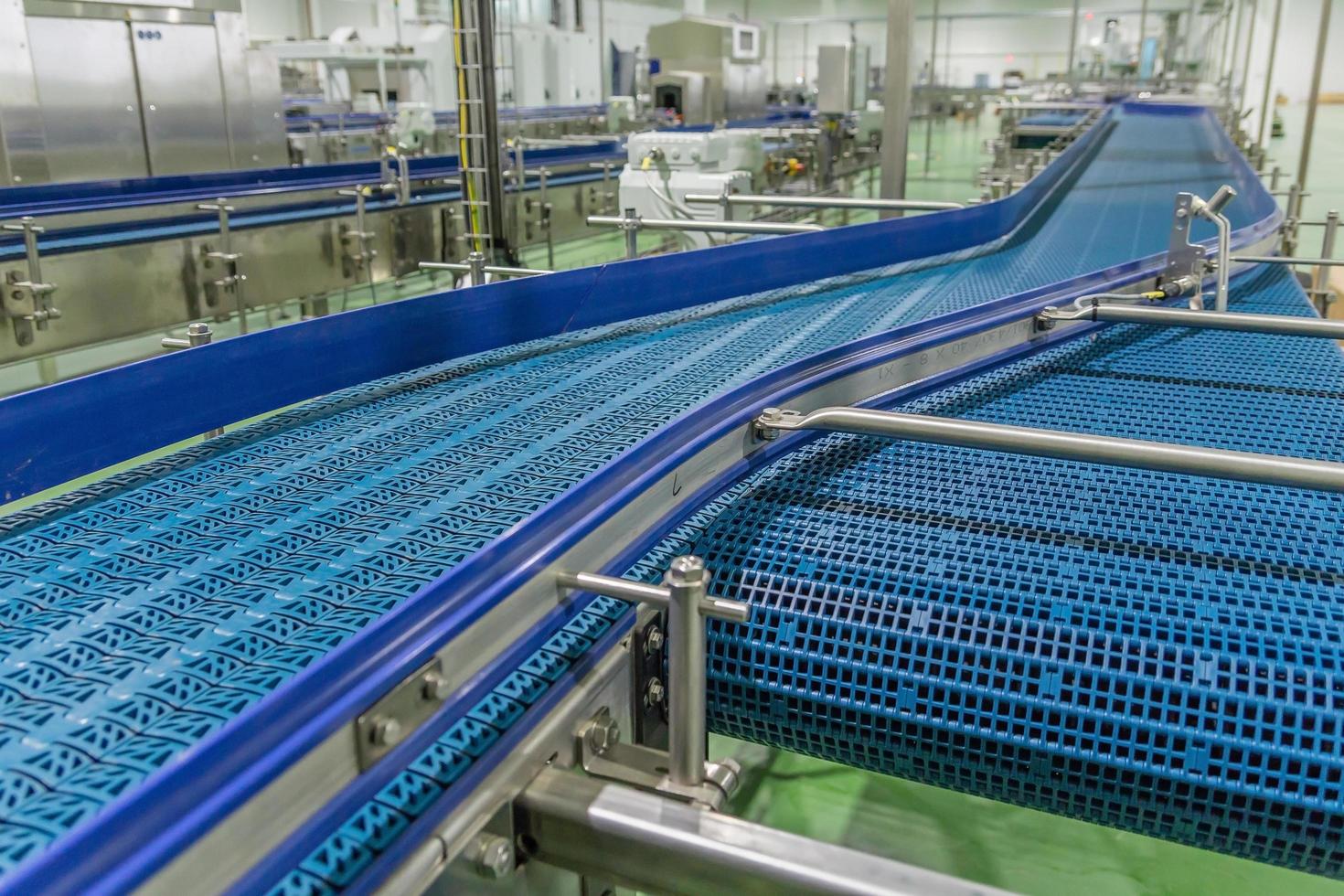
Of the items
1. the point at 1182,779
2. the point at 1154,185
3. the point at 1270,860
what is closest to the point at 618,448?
the point at 1182,779

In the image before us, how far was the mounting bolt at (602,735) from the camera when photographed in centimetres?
89

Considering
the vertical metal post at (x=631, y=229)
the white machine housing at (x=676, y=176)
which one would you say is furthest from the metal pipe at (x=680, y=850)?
the white machine housing at (x=676, y=176)

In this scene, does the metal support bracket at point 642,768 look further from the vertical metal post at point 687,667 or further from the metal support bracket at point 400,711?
the metal support bracket at point 400,711

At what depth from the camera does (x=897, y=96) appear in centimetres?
468

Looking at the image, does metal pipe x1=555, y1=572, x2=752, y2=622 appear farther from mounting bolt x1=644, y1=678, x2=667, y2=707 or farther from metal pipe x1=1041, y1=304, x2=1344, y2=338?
metal pipe x1=1041, y1=304, x2=1344, y2=338

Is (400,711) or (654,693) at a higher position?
(400,711)

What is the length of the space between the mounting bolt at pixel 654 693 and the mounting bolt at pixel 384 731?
383 mm

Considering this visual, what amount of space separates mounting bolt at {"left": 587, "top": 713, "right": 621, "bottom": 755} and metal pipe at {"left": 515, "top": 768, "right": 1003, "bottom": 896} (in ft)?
0.26

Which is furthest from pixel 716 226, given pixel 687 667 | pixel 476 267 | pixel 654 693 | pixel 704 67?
pixel 704 67

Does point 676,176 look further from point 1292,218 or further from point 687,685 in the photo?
point 687,685

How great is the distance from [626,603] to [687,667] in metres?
0.23

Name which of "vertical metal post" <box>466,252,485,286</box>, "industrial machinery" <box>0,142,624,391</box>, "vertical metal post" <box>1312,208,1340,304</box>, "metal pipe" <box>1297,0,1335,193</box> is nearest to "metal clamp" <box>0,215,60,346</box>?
"industrial machinery" <box>0,142,624,391</box>

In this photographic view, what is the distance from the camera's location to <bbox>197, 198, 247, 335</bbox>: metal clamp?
3.45m

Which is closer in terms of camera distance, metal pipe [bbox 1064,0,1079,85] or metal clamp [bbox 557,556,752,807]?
metal clamp [bbox 557,556,752,807]
